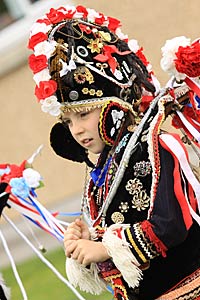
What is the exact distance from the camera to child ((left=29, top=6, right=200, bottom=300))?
9.95 ft

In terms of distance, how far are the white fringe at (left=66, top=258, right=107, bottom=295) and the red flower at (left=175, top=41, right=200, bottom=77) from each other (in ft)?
2.13

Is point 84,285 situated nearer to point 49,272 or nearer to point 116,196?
point 116,196

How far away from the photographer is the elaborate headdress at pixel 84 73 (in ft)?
10.5

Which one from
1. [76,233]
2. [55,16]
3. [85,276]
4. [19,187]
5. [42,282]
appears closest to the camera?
[76,233]

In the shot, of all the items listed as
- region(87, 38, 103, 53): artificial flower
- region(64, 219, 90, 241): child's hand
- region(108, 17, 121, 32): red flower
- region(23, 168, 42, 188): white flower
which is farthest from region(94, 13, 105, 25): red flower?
region(23, 168, 42, 188): white flower

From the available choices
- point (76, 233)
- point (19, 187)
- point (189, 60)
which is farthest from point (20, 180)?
point (189, 60)

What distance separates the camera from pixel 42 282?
6.63 metres

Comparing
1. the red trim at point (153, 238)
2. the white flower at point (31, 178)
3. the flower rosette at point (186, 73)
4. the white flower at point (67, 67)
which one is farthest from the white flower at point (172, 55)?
the white flower at point (31, 178)

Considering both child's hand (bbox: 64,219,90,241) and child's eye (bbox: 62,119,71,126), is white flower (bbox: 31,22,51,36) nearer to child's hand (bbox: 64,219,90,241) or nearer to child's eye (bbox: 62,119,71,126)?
child's eye (bbox: 62,119,71,126)

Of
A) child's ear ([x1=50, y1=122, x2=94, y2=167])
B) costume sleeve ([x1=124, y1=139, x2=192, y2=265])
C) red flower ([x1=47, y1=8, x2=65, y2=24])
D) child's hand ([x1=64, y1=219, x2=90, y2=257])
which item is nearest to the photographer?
costume sleeve ([x1=124, y1=139, x2=192, y2=265])

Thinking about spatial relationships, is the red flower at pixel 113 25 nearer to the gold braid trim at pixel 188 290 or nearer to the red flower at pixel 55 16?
the red flower at pixel 55 16

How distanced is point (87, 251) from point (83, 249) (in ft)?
0.04

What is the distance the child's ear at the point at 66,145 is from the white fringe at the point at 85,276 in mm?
382

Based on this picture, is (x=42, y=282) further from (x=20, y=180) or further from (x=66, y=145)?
(x=66, y=145)
